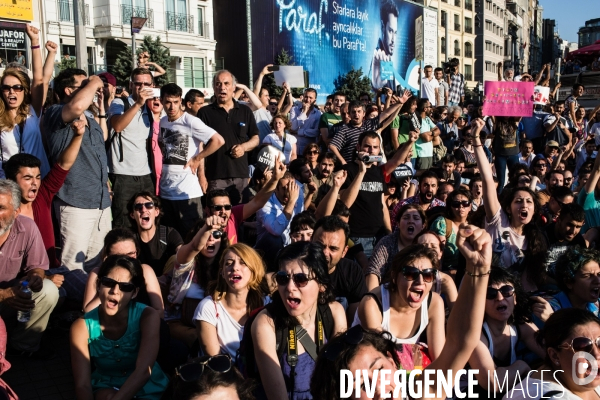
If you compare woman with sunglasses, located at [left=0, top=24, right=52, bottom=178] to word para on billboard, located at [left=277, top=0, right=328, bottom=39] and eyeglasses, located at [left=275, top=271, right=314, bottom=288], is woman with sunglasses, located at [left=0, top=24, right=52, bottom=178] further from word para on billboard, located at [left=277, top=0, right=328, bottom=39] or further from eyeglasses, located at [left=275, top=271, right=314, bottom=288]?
word para on billboard, located at [left=277, top=0, right=328, bottom=39]

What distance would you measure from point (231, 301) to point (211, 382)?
1664mm

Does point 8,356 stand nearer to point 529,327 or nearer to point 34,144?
point 34,144

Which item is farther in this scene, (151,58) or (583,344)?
(151,58)

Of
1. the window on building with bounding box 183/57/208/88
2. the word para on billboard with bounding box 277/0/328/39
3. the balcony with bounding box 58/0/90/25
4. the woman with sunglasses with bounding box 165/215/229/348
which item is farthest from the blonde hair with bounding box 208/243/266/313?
the window on building with bounding box 183/57/208/88

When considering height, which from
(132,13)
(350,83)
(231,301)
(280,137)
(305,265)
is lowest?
(231,301)

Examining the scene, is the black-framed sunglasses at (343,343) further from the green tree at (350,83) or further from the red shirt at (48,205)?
the green tree at (350,83)

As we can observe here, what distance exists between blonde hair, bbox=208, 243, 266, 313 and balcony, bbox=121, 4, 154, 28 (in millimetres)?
29401

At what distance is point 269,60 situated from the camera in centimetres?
2917

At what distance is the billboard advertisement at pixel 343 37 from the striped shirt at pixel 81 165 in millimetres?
21521

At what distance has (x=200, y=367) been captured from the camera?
2301 mm

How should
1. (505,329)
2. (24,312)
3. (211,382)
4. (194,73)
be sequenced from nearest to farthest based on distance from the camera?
1. (211,382)
2. (505,329)
3. (24,312)
4. (194,73)

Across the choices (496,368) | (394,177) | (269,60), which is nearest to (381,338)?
(496,368)

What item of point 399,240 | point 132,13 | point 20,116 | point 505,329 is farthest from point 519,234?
point 132,13

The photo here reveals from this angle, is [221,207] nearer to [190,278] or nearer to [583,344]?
[190,278]
